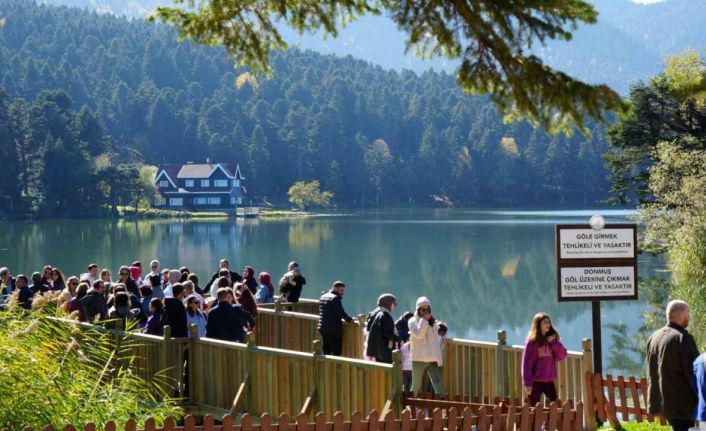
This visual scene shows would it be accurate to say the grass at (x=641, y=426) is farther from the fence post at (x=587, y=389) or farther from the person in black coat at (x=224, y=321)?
the person in black coat at (x=224, y=321)

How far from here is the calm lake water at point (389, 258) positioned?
3638 cm

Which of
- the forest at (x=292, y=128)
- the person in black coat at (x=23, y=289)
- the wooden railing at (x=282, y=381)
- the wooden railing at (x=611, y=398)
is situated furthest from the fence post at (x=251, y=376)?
the forest at (x=292, y=128)

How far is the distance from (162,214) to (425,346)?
11061 centimetres

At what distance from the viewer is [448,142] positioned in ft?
566

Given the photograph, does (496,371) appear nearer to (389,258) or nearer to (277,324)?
(277,324)

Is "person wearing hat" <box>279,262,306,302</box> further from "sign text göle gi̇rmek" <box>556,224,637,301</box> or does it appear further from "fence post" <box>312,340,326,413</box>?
"fence post" <box>312,340,326,413</box>

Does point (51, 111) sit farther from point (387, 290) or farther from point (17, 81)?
point (387, 290)

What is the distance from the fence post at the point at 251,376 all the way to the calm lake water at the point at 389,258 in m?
16.5

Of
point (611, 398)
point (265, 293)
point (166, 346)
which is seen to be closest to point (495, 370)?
point (611, 398)

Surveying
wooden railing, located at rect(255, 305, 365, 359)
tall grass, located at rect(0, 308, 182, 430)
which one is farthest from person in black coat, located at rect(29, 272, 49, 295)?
tall grass, located at rect(0, 308, 182, 430)

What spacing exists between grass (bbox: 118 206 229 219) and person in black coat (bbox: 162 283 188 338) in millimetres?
101254

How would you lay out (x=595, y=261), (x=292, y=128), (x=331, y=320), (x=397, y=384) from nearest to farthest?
1. (x=397, y=384)
2. (x=595, y=261)
3. (x=331, y=320)
4. (x=292, y=128)

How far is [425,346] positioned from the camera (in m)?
11.0

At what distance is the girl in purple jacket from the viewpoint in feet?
32.1
